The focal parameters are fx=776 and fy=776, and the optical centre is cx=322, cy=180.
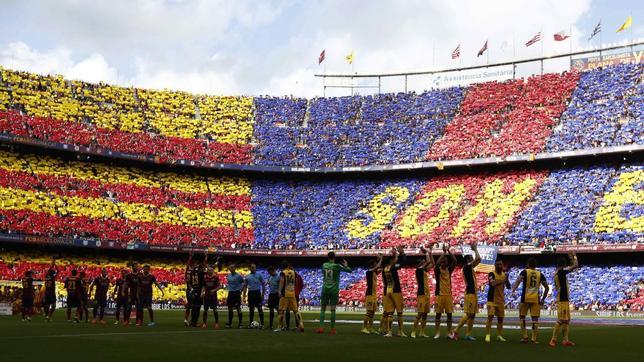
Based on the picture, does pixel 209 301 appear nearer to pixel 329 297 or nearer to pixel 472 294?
pixel 329 297

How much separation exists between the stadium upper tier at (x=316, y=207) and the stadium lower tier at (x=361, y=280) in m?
2.09

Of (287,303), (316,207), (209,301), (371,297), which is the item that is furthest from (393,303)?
(316,207)

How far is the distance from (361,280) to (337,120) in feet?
69.8

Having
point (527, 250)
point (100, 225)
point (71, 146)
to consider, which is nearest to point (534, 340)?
point (527, 250)

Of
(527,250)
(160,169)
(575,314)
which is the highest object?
(160,169)

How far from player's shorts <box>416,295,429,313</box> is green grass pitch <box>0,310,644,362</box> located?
1185mm

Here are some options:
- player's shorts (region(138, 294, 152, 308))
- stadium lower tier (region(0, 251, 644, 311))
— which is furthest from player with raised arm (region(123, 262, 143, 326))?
stadium lower tier (region(0, 251, 644, 311))

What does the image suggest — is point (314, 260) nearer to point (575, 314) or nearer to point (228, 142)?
point (228, 142)

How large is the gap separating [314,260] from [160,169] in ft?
53.1

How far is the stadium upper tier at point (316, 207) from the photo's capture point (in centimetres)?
5550

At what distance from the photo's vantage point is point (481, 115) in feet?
230

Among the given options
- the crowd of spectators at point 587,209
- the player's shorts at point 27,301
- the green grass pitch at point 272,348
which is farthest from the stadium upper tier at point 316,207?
the green grass pitch at point 272,348

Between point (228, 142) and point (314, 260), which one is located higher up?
point (228, 142)

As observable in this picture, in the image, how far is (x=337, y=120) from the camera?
7662 cm
